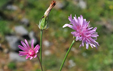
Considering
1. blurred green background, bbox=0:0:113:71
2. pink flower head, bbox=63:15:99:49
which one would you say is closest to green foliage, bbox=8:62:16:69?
blurred green background, bbox=0:0:113:71

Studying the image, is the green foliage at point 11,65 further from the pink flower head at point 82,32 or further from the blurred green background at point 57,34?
the pink flower head at point 82,32

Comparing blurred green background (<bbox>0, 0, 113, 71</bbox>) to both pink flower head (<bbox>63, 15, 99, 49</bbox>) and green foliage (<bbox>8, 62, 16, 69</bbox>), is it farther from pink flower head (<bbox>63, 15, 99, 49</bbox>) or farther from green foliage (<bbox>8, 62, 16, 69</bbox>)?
pink flower head (<bbox>63, 15, 99, 49</bbox>)

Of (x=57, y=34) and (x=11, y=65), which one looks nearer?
(x=11, y=65)

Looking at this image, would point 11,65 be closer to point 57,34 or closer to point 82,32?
point 57,34

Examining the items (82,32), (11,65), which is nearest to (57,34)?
(11,65)

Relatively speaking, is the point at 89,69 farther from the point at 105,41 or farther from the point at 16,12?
the point at 16,12

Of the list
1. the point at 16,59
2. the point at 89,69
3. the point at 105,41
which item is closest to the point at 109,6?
the point at 105,41

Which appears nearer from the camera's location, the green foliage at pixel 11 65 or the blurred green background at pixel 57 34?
the green foliage at pixel 11 65

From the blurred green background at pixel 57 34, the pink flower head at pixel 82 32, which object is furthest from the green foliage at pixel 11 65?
the pink flower head at pixel 82 32
